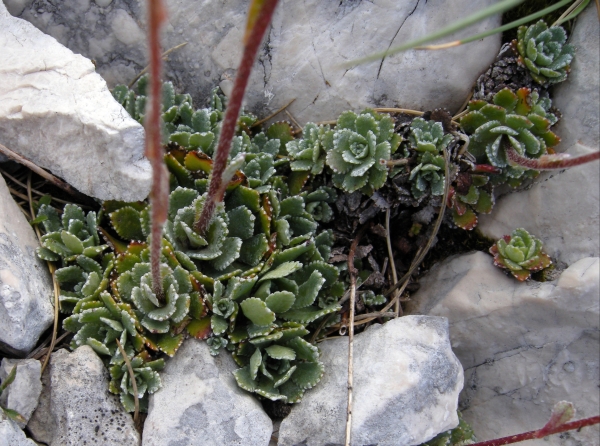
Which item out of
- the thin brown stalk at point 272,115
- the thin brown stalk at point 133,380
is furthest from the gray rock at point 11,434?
the thin brown stalk at point 272,115

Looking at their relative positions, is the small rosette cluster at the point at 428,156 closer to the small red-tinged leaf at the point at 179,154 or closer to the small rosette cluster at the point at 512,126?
the small rosette cluster at the point at 512,126

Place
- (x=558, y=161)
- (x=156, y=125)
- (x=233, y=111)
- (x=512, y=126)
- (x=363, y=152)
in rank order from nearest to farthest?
(x=156, y=125) < (x=233, y=111) < (x=558, y=161) < (x=363, y=152) < (x=512, y=126)

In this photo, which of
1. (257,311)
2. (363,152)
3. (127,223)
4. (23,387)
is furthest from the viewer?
(363,152)

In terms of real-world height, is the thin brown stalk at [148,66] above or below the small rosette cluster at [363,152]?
above

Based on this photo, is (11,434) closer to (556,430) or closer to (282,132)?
(282,132)

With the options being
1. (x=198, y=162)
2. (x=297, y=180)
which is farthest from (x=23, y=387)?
(x=297, y=180)
